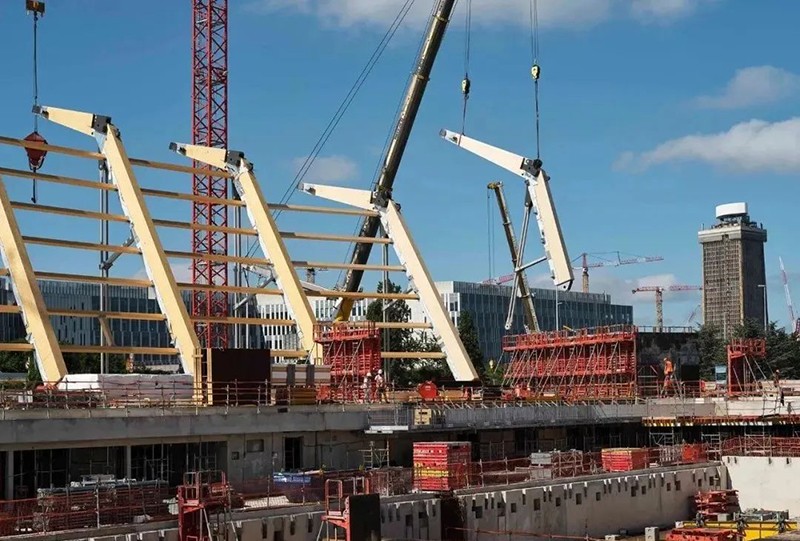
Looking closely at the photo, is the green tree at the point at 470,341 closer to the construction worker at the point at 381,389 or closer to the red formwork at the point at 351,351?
the red formwork at the point at 351,351

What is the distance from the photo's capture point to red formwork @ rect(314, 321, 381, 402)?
6956 centimetres

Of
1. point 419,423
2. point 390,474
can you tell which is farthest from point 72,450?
point 419,423

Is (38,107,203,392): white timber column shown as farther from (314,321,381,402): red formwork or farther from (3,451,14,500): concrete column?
(3,451,14,500): concrete column

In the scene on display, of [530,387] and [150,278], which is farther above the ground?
[150,278]

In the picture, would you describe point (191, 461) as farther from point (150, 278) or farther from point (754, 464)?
point (754, 464)

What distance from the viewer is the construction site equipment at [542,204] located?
85.6 metres

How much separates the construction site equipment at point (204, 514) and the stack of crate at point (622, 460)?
26255 mm

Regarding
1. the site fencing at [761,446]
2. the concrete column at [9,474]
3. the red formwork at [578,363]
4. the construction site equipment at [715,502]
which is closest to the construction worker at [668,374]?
the red formwork at [578,363]

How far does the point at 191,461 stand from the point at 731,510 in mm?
29143

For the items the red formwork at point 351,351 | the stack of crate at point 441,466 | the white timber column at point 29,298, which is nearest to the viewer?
the stack of crate at point 441,466

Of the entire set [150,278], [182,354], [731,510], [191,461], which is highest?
[150,278]

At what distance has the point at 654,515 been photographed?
5928 centimetres

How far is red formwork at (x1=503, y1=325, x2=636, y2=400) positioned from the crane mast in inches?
540

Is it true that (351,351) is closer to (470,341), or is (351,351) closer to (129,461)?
(129,461)
